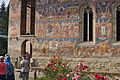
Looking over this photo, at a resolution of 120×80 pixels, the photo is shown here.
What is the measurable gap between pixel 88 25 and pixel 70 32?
4.02 feet

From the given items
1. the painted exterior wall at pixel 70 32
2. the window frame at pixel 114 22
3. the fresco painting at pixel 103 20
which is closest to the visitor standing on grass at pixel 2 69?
the painted exterior wall at pixel 70 32

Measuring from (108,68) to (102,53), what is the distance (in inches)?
37.6

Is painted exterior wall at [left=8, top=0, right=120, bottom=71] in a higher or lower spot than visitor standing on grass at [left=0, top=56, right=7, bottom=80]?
higher

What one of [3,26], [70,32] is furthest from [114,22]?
[3,26]

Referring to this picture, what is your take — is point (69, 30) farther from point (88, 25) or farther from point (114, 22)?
point (114, 22)

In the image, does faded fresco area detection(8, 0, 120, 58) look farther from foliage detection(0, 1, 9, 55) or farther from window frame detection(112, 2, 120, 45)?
foliage detection(0, 1, 9, 55)

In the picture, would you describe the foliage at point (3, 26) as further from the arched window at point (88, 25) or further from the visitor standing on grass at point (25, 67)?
the visitor standing on grass at point (25, 67)

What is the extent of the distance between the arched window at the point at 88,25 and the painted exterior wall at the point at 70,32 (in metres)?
0.26

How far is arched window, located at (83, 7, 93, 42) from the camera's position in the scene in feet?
54.1

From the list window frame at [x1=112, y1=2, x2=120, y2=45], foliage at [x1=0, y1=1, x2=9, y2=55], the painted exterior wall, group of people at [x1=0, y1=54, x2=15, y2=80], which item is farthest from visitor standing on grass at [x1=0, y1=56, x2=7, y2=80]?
foliage at [x1=0, y1=1, x2=9, y2=55]

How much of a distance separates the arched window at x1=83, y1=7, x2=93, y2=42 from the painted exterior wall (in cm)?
26

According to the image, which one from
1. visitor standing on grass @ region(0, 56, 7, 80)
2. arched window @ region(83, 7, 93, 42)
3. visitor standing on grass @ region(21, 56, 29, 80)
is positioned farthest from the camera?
arched window @ region(83, 7, 93, 42)

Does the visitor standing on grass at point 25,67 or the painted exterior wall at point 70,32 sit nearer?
the visitor standing on grass at point 25,67

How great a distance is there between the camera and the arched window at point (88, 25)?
1650 cm
